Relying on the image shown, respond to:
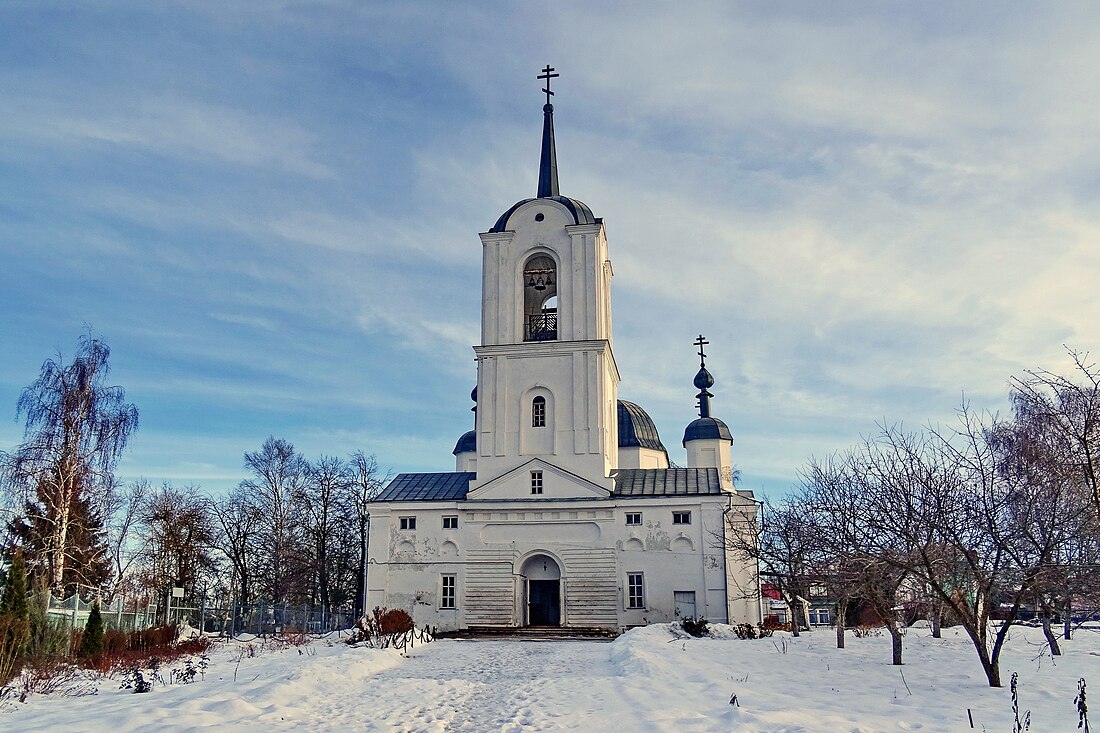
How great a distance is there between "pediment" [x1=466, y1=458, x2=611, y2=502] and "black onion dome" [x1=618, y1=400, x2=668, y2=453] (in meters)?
9.56

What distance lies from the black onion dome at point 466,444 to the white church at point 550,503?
9.63m

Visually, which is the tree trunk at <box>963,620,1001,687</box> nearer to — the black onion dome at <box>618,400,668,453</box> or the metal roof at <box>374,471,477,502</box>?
the metal roof at <box>374,471,477,502</box>

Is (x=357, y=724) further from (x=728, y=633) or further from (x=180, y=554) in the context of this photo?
(x=180, y=554)

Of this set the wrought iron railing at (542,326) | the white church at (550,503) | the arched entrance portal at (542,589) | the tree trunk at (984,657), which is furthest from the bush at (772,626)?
the tree trunk at (984,657)

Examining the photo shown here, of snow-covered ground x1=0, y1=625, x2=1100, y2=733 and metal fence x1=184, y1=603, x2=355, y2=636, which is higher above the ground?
snow-covered ground x1=0, y1=625, x2=1100, y2=733

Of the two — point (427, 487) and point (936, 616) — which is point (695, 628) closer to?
point (936, 616)

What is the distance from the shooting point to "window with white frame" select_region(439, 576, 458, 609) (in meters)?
32.7

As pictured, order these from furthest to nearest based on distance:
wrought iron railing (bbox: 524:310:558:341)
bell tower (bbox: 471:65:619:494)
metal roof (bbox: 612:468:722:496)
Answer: wrought iron railing (bbox: 524:310:558:341) < bell tower (bbox: 471:65:619:494) < metal roof (bbox: 612:468:722:496)

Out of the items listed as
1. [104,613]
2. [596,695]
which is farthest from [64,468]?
[596,695]

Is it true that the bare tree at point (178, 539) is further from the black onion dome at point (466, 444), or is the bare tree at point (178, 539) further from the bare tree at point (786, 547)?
the bare tree at point (786, 547)

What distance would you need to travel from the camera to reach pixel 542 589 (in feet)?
109

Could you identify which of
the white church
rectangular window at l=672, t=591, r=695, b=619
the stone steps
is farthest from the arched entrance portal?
rectangular window at l=672, t=591, r=695, b=619

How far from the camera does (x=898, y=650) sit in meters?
17.0

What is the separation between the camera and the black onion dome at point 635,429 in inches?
1673
